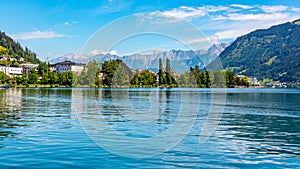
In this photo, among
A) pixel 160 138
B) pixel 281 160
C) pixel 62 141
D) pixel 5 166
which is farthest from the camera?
pixel 160 138

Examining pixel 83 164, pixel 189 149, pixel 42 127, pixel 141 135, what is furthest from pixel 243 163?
pixel 42 127

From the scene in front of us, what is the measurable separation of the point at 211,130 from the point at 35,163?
56.9 feet

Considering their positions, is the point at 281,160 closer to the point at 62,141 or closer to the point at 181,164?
the point at 181,164

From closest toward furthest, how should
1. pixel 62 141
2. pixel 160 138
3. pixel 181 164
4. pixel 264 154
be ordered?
pixel 181 164 → pixel 264 154 → pixel 62 141 → pixel 160 138

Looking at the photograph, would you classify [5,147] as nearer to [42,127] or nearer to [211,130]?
[42,127]

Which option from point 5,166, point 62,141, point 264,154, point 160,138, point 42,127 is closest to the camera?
point 5,166

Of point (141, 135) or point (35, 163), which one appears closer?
point (35, 163)

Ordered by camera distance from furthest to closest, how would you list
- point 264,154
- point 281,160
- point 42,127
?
point 42,127, point 264,154, point 281,160

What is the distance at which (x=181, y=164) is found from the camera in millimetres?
18062

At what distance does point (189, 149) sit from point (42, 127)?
14.3 m

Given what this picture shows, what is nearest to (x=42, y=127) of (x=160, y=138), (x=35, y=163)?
(x=160, y=138)

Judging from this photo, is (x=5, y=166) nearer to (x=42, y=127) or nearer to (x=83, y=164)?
(x=83, y=164)

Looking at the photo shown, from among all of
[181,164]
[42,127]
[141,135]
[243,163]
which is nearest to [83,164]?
[181,164]

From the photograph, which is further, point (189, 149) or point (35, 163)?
point (189, 149)
